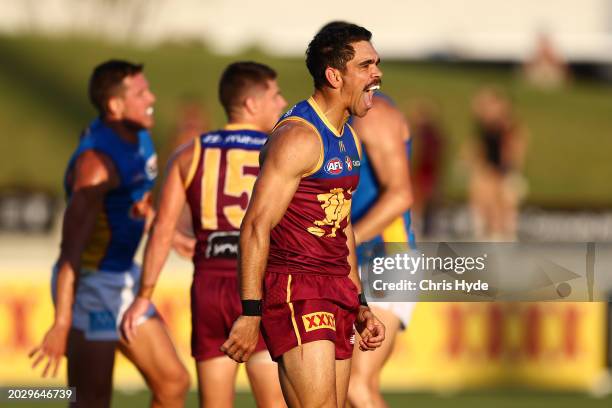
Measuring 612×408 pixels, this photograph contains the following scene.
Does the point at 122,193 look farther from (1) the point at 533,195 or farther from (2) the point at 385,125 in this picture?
(1) the point at 533,195

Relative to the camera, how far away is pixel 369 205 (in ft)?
27.8

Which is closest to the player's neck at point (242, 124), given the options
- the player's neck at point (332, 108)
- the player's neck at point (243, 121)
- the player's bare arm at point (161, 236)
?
the player's neck at point (243, 121)

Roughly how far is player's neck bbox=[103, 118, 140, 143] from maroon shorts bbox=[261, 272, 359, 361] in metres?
2.13

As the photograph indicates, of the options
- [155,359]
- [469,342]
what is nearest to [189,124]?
[469,342]

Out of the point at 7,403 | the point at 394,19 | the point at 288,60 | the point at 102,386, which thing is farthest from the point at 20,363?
the point at 394,19

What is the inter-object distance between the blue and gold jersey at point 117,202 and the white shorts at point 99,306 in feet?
0.20

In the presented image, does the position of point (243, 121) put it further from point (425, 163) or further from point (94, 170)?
point (425, 163)

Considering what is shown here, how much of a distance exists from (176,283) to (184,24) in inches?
859

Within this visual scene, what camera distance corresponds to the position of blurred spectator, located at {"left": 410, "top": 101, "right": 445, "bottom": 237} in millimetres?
23469

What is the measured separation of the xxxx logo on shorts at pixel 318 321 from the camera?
21.5 ft

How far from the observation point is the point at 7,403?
1191 cm

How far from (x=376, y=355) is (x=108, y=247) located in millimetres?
1701

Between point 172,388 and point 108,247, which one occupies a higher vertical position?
point 108,247

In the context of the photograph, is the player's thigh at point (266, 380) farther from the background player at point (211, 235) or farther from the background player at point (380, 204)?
the background player at point (380, 204)
